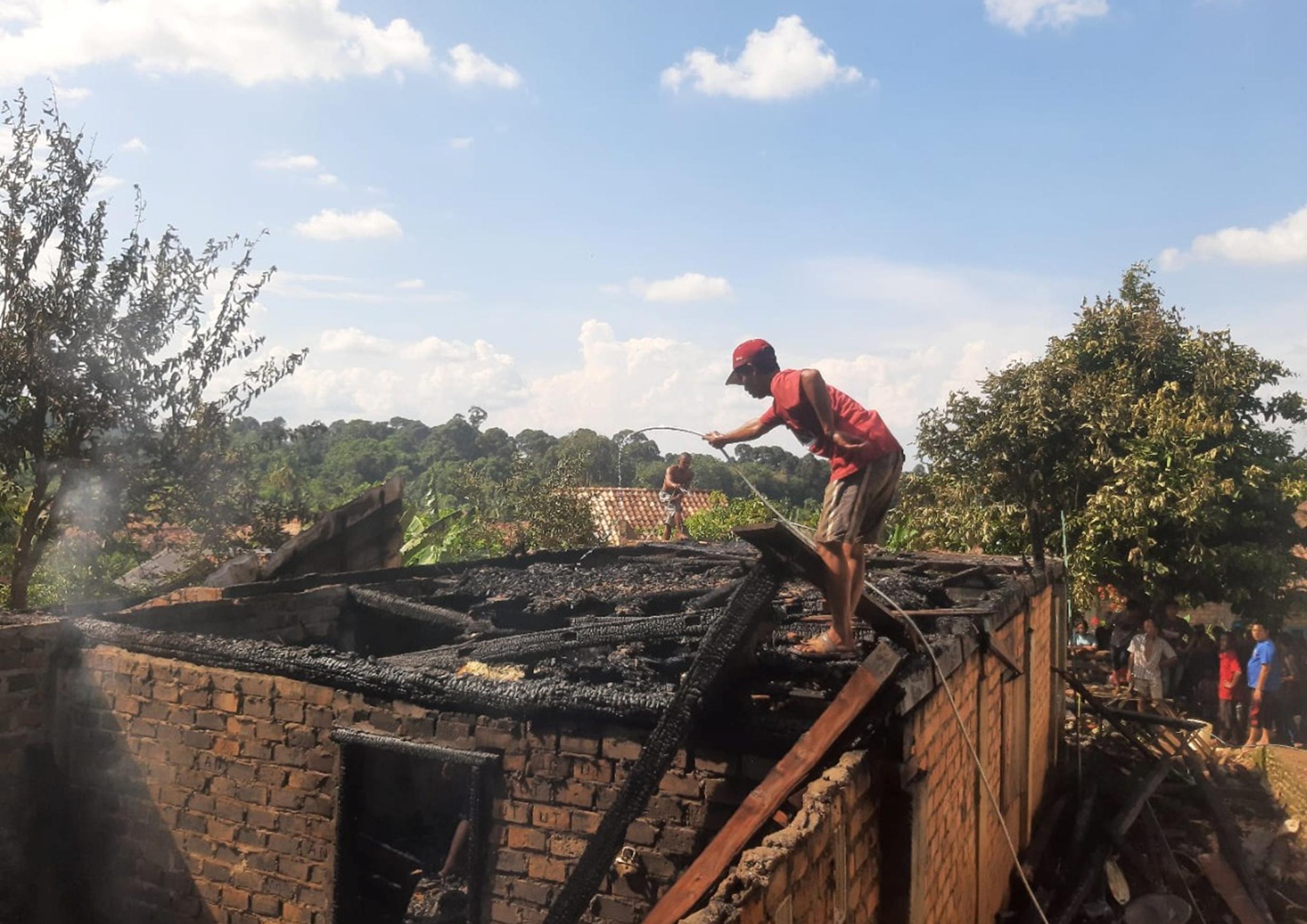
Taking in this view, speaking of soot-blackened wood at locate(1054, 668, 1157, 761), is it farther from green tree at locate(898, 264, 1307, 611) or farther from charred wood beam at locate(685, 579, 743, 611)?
charred wood beam at locate(685, 579, 743, 611)

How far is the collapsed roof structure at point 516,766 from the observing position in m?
3.92

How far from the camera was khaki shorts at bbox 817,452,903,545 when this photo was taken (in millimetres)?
4297

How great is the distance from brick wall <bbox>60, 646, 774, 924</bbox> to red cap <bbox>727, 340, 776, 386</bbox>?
1820mm

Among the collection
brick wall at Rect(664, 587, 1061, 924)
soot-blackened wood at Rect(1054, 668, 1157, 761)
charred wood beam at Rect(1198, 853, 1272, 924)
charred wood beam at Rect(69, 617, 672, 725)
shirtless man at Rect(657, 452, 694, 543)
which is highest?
shirtless man at Rect(657, 452, 694, 543)

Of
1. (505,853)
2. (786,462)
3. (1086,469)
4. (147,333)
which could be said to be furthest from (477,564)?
(786,462)

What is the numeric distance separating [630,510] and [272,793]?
2083 centimetres

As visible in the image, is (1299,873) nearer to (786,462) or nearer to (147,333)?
(147,333)

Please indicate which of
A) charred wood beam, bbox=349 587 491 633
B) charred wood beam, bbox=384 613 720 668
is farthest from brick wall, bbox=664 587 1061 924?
charred wood beam, bbox=349 587 491 633

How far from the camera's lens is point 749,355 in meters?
4.38

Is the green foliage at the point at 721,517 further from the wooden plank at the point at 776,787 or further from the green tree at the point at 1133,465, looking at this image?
the wooden plank at the point at 776,787

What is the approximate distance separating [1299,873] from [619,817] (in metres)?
8.79

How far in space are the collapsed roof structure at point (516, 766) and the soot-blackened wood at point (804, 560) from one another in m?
0.02

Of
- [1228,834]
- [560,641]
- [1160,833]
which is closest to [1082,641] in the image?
[1228,834]

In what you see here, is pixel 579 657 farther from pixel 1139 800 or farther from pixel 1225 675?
pixel 1225 675
